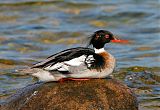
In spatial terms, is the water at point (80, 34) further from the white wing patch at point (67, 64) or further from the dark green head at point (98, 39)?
the white wing patch at point (67, 64)

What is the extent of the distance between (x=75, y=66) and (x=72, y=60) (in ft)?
0.41

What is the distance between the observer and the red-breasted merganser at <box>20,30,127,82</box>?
28.2 ft

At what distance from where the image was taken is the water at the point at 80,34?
12.2m

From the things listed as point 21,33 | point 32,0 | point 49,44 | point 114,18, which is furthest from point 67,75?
point 32,0

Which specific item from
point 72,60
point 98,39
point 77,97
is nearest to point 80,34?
point 98,39

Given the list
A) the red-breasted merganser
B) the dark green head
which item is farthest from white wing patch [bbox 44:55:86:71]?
the dark green head

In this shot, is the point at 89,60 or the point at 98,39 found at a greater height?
the point at 98,39

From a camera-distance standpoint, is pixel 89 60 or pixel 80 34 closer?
pixel 89 60

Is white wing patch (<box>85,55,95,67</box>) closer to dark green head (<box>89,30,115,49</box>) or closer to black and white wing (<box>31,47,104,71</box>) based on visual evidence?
black and white wing (<box>31,47,104,71</box>)

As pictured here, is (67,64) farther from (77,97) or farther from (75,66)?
(77,97)

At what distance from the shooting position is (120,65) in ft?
44.4

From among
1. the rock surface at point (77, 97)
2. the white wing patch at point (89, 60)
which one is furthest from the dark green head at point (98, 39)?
the rock surface at point (77, 97)

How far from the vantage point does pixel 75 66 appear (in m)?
8.55

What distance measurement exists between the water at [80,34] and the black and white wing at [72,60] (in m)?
1.76
